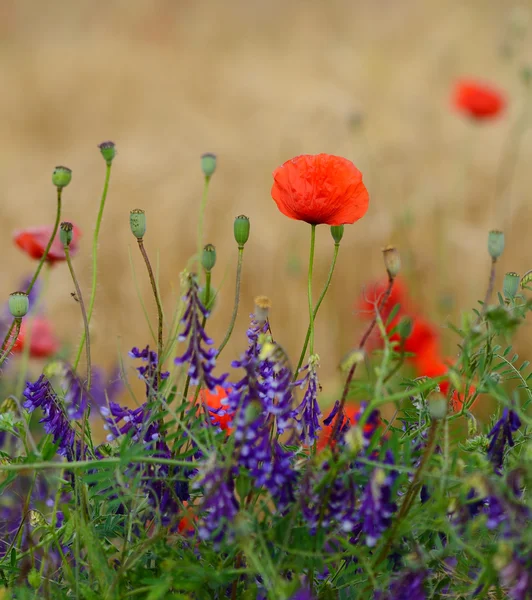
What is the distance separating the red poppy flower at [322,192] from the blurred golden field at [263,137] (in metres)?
0.78

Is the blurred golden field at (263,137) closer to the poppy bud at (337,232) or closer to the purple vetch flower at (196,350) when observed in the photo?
the poppy bud at (337,232)

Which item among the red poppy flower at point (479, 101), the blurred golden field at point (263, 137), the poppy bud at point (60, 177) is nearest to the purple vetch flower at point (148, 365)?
the poppy bud at point (60, 177)

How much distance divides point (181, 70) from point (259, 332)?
283cm

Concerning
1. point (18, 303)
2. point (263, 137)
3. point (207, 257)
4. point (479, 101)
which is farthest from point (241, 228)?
point (263, 137)

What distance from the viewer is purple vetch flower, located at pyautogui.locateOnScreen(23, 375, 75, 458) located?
47 cm

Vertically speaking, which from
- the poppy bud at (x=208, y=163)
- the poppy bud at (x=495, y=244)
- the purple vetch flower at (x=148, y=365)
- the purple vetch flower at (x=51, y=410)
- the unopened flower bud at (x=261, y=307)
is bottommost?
the purple vetch flower at (x=51, y=410)

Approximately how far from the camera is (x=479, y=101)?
195 cm

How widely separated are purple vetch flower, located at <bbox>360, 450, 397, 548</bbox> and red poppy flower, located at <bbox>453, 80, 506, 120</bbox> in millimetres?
1712

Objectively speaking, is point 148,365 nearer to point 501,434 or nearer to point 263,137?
point 501,434

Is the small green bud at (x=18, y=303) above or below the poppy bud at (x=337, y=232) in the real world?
below

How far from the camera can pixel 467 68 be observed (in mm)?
3129

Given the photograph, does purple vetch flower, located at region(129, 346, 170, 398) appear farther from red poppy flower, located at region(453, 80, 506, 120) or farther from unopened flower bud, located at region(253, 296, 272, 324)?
red poppy flower, located at region(453, 80, 506, 120)

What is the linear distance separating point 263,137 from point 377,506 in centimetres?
227

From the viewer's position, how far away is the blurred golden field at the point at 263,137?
80.6 inches
